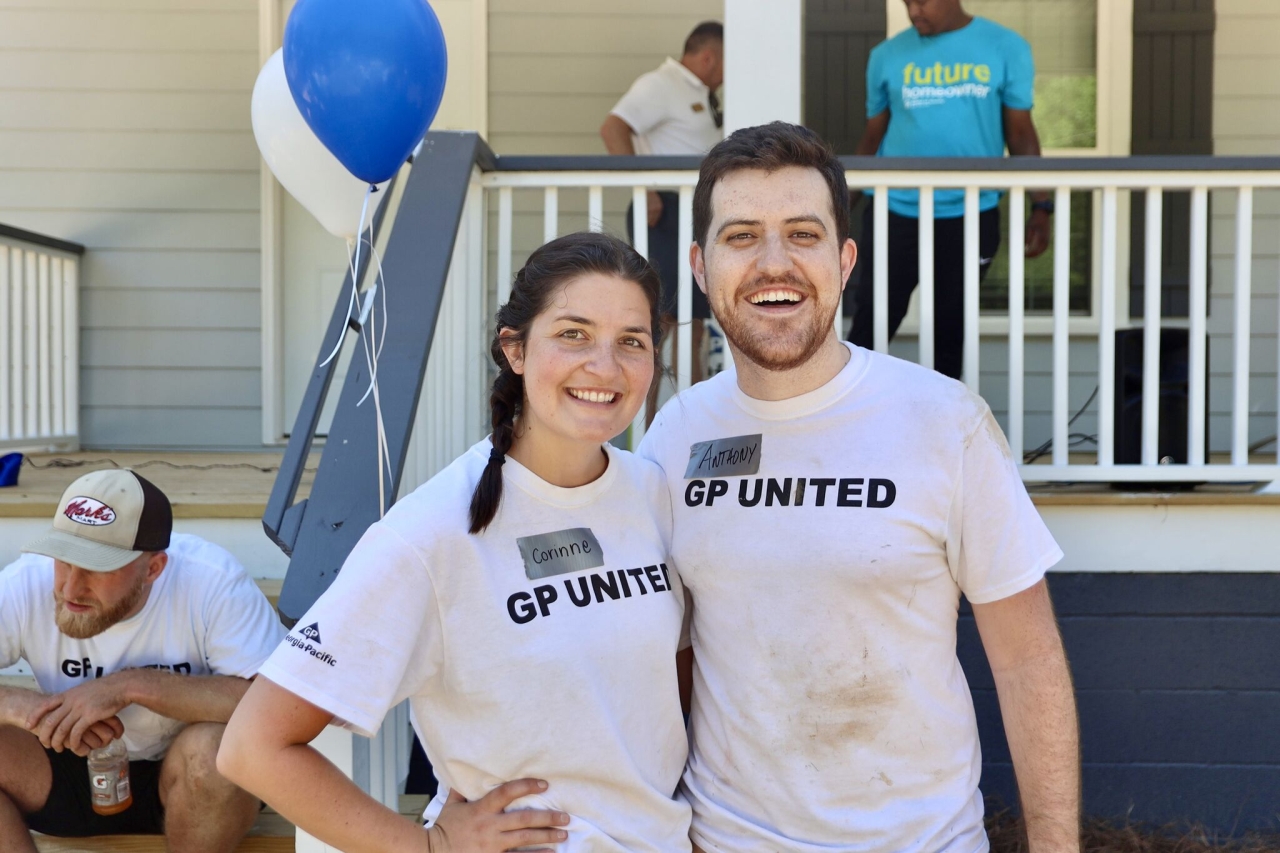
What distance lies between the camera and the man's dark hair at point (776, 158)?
179 cm

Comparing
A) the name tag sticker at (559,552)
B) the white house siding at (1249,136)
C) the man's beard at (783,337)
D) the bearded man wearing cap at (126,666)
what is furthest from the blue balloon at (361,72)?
the white house siding at (1249,136)

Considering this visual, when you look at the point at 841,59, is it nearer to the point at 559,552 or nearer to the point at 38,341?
the point at 38,341

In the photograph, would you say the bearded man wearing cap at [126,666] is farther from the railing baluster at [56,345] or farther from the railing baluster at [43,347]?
the railing baluster at [56,345]

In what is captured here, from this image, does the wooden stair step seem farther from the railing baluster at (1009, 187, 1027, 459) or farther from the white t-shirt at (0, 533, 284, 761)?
the railing baluster at (1009, 187, 1027, 459)

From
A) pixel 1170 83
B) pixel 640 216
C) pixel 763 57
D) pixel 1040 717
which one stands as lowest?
pixel 1040 717

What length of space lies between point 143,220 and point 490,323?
299cm

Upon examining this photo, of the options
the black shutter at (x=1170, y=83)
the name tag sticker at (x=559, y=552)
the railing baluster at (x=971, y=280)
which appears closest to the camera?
the name tag sticker at (x=559, y=552)

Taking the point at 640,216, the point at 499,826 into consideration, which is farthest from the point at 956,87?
the point at 499,826

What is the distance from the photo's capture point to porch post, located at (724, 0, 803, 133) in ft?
12.1

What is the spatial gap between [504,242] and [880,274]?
1134 mm

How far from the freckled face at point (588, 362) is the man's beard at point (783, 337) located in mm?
172

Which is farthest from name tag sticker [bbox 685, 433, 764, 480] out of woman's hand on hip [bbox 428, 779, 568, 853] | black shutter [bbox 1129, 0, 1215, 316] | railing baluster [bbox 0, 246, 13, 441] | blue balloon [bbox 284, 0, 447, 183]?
railing baluster [bbox 0, 246, 13, 441]

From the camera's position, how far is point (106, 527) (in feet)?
9.12

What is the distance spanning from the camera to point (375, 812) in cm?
149
